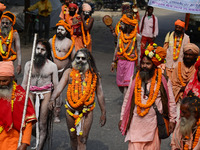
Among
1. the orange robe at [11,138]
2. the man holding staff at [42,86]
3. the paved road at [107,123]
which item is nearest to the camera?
the orange robe at [11,138]

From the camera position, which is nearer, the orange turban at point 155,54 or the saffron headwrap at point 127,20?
the orange turban at point 155,54

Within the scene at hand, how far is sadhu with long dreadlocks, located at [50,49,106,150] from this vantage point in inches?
278

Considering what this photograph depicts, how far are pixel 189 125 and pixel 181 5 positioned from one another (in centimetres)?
833

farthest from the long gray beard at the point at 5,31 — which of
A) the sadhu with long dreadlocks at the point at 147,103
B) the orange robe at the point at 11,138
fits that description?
the orange robe at the point at 11,138

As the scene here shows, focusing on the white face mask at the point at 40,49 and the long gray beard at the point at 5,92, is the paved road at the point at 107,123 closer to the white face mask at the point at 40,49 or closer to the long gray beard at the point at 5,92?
the white face mask at the point at 40,49

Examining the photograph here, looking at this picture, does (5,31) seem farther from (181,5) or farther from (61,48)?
(181,5)

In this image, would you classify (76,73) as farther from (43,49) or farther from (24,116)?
(24,116)

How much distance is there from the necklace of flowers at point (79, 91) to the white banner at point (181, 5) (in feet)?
23.3

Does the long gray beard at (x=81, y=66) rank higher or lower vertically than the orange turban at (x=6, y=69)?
lower

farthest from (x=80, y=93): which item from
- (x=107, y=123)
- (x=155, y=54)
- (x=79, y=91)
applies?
(x=107, y=123)

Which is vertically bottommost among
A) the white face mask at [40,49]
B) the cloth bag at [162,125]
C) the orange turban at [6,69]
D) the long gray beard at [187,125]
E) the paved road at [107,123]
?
the paved road at [107,123]

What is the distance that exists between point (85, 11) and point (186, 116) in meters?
7.37

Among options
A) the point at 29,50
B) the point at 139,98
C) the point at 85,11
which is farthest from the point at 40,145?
the point at 29,50

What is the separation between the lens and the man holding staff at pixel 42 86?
7852 mm
